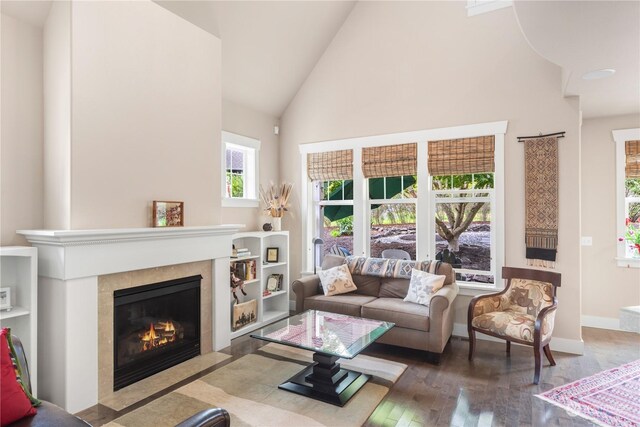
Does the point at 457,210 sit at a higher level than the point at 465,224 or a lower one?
higher

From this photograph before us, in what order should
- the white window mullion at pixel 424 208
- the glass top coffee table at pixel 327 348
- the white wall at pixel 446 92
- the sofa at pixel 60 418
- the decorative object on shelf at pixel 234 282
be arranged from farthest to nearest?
the white window mullion at pixel 424 208 → the decorative object on shelf at pixel 234 282 → the white wall at pixel 446 92 → the glass top coffee table at pixel 327 348 → the sofa at pixel 60 418

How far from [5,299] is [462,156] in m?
4.49

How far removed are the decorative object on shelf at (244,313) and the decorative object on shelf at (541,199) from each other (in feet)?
10.7

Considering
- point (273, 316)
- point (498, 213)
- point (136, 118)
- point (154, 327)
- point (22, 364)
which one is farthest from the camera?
point (273, 316)

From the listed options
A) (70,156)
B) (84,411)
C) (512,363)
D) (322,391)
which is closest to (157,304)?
(84,411)

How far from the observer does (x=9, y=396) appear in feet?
5.33

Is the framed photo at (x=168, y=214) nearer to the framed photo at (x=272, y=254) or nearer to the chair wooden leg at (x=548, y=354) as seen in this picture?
the framed photo at (x=272, y=254)

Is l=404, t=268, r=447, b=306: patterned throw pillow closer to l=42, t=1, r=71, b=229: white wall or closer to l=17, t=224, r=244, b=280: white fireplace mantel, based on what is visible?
l=17, t=224, r=244, b=280: white fireplace mantel

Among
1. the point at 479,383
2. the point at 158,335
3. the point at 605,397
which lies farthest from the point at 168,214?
the point at 605,397

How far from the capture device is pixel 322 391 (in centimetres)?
281

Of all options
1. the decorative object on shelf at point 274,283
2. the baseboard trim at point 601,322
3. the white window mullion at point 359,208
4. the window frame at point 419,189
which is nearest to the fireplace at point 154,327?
the decorative object on shelf at point 274,283

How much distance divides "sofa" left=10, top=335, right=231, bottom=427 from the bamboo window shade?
17.3ft

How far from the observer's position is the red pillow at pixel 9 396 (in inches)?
63.2

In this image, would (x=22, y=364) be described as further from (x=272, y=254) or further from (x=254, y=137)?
(x=254, y=137)
